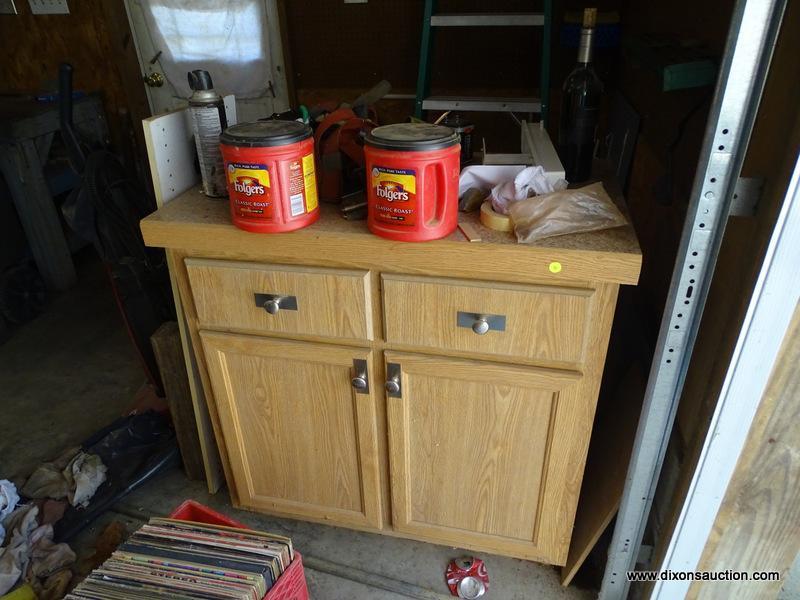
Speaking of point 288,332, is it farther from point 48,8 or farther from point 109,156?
point 48,8

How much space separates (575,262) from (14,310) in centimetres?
255

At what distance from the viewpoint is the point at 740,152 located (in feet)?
2.42

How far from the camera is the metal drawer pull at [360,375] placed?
3.62 ft

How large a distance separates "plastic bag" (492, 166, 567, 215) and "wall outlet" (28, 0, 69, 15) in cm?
289

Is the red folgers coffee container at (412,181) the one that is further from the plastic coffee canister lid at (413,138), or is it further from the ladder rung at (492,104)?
the ladder rung at (492,104)

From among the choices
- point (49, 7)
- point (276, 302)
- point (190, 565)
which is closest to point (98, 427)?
point (190, 565)

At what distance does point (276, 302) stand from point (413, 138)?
1.33ft

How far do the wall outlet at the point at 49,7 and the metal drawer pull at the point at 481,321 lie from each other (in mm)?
2960

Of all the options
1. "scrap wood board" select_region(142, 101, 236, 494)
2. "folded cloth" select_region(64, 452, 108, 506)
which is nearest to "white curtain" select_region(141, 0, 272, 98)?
"scrap wood board" select_region(142, 101, 236, 494)

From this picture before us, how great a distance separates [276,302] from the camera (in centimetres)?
106

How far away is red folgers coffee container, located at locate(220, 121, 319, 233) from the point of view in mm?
921

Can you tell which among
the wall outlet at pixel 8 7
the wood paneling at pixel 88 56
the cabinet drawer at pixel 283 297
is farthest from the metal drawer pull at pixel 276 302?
the wall outlet at pixel 8 7

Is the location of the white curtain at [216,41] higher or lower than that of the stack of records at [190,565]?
higher

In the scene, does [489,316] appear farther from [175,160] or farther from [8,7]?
[8,7]
